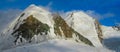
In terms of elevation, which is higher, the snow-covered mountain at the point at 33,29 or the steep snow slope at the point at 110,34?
the steep snow slope at the point at 110,34

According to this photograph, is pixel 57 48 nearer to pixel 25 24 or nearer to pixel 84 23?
pixel 25 24

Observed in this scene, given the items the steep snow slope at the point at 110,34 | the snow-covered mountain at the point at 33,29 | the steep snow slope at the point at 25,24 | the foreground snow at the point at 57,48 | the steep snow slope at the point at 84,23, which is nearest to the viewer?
the foreground snow at the point at 57,48

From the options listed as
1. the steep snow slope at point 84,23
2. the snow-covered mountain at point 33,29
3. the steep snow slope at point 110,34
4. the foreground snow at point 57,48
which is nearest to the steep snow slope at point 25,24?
the snow-covered mountain at point 33,29

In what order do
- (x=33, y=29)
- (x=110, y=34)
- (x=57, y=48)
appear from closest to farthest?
(x=57, y=48) < (x=33, y=29) < (x=110, y=34)

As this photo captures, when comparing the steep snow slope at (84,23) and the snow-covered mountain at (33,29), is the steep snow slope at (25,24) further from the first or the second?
the steep snow slope at (84,23)

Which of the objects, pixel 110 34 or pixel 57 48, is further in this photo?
pixel 110 34

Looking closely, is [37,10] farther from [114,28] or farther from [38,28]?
[114,28]

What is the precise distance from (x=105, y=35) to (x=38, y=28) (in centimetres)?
12090

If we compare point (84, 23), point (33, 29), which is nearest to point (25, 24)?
point (33, 29)

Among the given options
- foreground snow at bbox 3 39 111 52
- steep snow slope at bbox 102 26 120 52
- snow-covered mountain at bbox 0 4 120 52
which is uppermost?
steep snow slope at bbox 102 26 120 52

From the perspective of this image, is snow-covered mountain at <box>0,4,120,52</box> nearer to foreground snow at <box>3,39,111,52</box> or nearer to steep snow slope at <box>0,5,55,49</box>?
steep snow slope at <box>0,5,55,49</box>

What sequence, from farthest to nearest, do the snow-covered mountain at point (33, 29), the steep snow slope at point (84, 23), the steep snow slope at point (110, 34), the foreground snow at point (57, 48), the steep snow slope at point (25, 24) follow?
the steep snow slope at point (110, 34) < the steep snow slope at point (84, 23) < the steep snow slope at point (25, 24) < the snow-covered mountain at point (33, 29) < the foreground snow at point (57, 48)

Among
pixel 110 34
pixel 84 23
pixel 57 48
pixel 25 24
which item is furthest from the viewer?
pixel 110 34

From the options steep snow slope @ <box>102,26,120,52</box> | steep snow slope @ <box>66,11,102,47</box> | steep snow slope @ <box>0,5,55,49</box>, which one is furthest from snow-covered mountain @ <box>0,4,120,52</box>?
steep snow slope @ <box>102,26,120,52</box>
